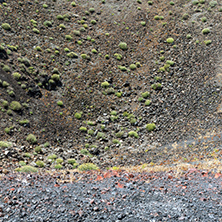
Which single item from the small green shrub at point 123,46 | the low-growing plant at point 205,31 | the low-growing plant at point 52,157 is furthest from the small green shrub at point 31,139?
the low-growing plant at point 205,31

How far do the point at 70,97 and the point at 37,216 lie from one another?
20537mm

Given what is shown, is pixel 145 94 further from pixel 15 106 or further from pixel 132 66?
pixel 15 106

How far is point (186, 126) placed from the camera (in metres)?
23.9

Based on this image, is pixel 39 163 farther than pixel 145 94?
No

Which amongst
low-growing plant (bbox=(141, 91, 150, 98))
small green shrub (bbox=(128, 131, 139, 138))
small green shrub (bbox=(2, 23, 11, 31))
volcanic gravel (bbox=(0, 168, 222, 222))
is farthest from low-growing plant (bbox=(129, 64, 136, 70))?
volcanic gravel (bbox=(0, 168, 222, 222))

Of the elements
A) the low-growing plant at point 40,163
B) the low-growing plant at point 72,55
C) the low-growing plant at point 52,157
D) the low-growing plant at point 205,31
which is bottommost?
the low-growing plant at point 52,157

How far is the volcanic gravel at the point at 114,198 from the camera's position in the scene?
8.25 metres

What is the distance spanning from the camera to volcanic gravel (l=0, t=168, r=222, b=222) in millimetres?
8250

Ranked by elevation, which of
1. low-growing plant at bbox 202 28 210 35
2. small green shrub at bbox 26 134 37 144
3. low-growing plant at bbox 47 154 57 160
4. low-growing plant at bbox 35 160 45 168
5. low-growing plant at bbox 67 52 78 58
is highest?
low-growing plant at bbox 202 28 210 35

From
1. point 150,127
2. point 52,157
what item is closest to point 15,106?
point 52,157

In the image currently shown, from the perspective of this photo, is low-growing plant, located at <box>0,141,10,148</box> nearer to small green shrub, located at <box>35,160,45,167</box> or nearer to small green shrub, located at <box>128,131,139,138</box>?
small green shrub, located at <box>35,160,45,167</box>

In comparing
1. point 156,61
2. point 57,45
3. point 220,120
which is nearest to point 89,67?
point 57,45

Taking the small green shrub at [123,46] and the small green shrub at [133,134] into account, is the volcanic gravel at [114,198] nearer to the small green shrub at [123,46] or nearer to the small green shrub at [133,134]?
the small green shrub at [133,134]

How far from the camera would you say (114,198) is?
9781mm
